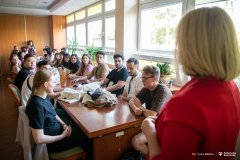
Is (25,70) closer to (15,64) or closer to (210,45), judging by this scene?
(15,64)

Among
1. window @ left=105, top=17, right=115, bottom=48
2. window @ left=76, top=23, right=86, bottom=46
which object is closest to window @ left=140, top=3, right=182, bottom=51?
window @ left=105, top=17, right=115, bottom=48

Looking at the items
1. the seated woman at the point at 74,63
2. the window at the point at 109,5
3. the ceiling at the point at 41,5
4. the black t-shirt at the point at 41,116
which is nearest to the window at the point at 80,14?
the ceiling at the point at 41,5

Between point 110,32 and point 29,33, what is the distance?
229 inches

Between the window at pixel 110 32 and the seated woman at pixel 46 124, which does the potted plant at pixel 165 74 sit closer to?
the seated woman at pixel 46 124

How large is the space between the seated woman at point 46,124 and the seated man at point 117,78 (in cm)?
140

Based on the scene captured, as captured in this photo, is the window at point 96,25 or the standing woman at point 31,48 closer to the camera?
the window at point 96,25

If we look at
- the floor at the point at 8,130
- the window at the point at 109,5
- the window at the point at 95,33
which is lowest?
the floor at the point at 8,130

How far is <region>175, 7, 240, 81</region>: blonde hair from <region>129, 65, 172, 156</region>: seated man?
1152 millimetres

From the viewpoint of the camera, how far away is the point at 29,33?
30.5ft

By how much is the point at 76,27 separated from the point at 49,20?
7.95 ft

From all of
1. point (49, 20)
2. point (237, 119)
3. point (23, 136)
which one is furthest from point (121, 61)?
point (49, 20)

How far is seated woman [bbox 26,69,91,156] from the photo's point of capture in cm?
143

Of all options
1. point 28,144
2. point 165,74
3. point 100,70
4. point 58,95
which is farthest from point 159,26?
point 28,144

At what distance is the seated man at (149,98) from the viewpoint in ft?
5.54
